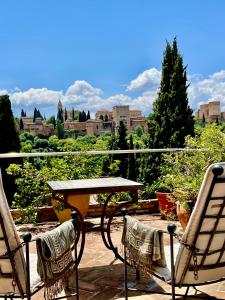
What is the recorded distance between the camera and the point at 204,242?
2250 millimetres

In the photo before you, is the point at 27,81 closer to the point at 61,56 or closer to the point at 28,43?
the point at 61,56

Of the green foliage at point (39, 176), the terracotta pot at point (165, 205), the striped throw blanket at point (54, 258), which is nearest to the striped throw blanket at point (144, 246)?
the striped throw blanket at point (54, 258)

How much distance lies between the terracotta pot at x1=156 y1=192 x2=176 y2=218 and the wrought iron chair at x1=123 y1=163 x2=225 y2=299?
2817mm

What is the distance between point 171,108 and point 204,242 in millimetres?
16487

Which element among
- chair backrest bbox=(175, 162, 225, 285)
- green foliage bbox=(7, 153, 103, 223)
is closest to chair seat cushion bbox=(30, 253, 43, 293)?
chair backrest bbox=(175, 162, 225, 285)

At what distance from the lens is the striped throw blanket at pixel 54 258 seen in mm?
2238

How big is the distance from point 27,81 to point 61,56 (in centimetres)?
5713

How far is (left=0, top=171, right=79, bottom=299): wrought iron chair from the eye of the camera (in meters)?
2.05

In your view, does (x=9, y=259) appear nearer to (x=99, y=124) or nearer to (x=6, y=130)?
(x=6, y=130)

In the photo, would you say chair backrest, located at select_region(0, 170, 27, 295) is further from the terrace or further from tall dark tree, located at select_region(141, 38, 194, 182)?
tall dark tree, located at select_region(141, 38, 194, 182)

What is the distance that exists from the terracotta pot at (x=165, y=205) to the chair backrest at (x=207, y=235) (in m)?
2.81

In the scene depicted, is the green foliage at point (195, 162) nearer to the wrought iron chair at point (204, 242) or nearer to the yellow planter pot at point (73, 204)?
the yellow planter pot at point (73, 204)

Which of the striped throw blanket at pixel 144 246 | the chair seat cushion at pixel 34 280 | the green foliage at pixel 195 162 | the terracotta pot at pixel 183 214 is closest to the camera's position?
the chair seat cushion at pixel 34 280

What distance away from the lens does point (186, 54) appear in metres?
19.3
